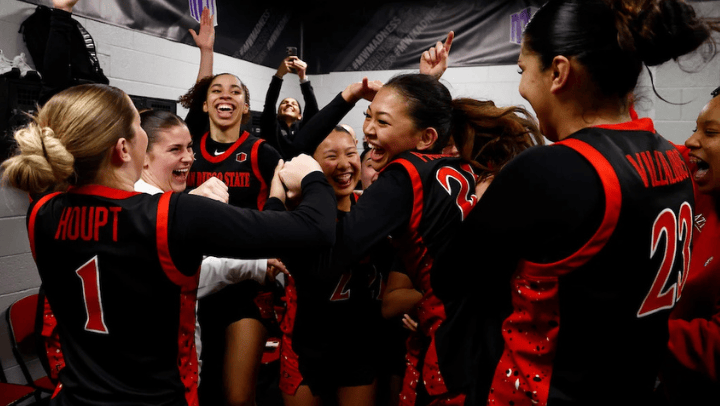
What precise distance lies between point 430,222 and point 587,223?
0.64 metres

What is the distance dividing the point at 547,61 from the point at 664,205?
0.37 m

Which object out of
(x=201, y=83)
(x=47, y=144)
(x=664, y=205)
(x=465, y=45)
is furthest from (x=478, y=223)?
(x=465, y=45)

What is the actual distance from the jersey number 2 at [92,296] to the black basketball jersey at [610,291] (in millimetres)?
958

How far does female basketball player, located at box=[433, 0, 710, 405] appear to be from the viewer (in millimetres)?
868

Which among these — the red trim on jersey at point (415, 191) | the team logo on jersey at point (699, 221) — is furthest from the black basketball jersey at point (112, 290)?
the team logo on jersey at point (699, 221)

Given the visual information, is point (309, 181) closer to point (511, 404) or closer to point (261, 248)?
point (261, 248)

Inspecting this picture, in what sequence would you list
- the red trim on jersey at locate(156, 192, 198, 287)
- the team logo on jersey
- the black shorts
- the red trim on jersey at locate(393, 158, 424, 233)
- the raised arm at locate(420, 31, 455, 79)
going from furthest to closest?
the raised arm at locate(420, 31, 455, 79)
the black shorts
the team logo on jersey
the red trim on jersey at locate(393, 158, 424, 233)
the red trim on jersey at locate(156, 192, 198, 287)

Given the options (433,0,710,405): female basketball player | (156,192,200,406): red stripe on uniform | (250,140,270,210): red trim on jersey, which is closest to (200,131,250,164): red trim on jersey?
(250,140,270,210): red trim on jersey

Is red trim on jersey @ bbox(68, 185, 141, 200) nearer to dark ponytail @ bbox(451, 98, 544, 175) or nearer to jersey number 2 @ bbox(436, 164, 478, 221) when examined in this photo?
jersey number 2 @ bbox(436, 164, 478, 221)

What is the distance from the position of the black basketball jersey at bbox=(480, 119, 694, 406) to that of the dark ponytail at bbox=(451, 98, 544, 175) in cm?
71

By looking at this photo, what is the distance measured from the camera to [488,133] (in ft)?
5.64

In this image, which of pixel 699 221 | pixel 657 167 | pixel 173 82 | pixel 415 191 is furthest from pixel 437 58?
pixel 173 82

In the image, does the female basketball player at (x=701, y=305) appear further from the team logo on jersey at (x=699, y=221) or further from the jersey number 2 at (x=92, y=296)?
the jersey number 2 at (x=92, y=296)

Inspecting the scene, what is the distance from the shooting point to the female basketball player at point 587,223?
868 millimetres
